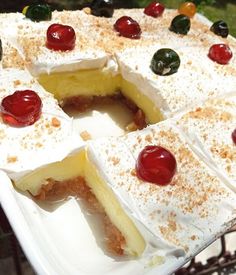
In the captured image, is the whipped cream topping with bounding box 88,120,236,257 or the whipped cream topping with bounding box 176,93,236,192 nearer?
the whipped cream topping with bounding box 88,120,236,257

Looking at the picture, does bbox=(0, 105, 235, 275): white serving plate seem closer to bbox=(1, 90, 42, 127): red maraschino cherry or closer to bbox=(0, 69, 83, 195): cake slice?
bbox=(0, 69, 83, 195): cake slice

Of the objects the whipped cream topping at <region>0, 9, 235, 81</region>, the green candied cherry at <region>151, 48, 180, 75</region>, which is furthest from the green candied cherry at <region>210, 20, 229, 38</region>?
the green candied cherry at <region>151, 48, 180, 75</region>

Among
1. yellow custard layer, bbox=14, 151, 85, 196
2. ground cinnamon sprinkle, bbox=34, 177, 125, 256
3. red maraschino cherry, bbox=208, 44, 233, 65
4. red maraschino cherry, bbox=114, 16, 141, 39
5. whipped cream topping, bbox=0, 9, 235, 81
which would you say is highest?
red maraschino cherry, bbox=208, 44, 233, 65

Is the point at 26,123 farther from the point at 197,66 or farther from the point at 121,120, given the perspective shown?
the point at 197,66

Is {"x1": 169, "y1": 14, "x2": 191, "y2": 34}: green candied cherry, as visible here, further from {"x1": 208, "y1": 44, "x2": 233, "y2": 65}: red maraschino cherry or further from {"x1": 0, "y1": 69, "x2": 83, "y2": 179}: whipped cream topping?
{"x1": 0, "y1": 69, "x2": 83, "y2": 179}: whipped cream topping

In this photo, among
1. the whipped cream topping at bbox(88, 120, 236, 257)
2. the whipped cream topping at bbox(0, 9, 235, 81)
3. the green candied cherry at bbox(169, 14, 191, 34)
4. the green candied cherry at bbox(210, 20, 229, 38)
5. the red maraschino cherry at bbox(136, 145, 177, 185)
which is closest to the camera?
the whipped cream topping at bbox(88, 120, 236, 257)

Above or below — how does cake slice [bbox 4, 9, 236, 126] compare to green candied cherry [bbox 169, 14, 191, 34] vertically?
below

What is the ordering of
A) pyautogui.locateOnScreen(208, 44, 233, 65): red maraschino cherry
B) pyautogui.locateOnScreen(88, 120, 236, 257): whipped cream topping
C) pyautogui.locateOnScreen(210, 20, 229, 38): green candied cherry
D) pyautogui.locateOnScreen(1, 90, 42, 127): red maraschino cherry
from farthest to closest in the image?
1. pyautogui.locateOnScreen(210, 20, 229, 38): green candied cherry
2. pyautogui.locateOnScreen(208, 44, 233, 65): red maraschino cherry
3. pyautogui.locateOnScreen(1, 90, 42, 127): red maraschino cherry
4. pyautogui.locateOnScreen(88, 120, 236, 257): whipped cream topping

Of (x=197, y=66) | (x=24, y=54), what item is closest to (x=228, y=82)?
(x=197, y=66)
